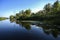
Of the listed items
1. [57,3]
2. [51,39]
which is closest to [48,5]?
[57,3]

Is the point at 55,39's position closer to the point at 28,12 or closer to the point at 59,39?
the point at 59,39

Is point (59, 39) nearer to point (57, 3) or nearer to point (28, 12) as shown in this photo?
point (57, 3)

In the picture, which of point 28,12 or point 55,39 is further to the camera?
point 28,12

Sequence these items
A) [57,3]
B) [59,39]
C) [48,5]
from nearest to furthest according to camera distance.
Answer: [59,39], [57,3], [48,5]

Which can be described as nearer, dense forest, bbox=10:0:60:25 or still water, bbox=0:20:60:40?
still water, bbox=0:20:60:40

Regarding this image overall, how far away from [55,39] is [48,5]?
74803 mm

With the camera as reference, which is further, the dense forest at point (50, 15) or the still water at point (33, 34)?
the dense forest at point (50, 15)

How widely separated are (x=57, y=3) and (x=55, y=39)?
5438 centimetres

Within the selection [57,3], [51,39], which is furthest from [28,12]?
[51,39]

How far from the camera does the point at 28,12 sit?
114500 millimetres

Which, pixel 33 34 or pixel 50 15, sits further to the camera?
pixel 50 15

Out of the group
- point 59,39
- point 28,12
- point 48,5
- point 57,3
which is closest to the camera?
point 59,39

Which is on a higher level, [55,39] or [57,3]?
[57,3]

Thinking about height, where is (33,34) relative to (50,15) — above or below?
below
